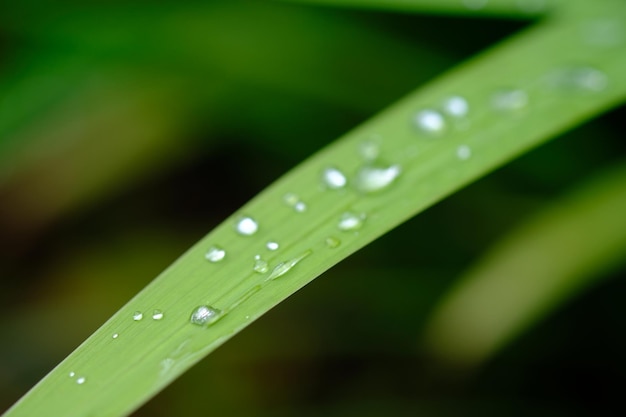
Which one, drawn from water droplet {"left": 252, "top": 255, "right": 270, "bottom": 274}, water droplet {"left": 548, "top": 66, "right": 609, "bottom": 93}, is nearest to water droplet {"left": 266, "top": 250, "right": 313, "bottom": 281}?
water droplet {"left": 252, "top": 255, "right": 270, "bottom": 274}

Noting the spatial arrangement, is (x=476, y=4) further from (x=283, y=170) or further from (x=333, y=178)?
(x=283, y=170)

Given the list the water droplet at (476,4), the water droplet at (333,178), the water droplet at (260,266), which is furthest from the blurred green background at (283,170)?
the water droplet at (260,266)

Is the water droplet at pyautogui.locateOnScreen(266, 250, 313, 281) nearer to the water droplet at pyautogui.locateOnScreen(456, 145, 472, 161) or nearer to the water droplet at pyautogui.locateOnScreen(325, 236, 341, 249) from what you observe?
the water droplet at pyautogui.locateOnScreen(325, 236, 341, 249)

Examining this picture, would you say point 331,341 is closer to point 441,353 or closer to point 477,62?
point 441,353

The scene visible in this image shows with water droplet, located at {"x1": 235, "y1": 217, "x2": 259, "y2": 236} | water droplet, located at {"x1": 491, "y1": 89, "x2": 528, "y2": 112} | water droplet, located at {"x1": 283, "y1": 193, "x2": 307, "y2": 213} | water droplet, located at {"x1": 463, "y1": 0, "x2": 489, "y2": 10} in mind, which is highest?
water droplet, located at {"x1": 463, "y1": 0, "x2": 489, "y2": 10}

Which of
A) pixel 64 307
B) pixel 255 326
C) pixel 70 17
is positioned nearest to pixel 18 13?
pixel 70 17
